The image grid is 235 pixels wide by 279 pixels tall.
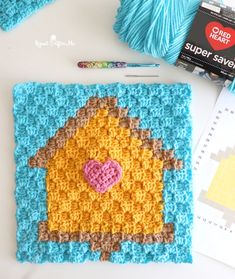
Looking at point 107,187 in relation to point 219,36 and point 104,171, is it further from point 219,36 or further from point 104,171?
point 219,36

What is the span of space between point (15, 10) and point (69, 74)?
17cm

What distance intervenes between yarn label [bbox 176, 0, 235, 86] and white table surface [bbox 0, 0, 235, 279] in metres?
0.07

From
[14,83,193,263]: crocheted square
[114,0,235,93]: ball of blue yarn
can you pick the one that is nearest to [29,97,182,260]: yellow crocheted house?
[14,83,193,263]: crocheted square

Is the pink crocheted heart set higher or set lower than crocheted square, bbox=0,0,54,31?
lower

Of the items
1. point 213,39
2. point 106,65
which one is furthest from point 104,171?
point 213,39

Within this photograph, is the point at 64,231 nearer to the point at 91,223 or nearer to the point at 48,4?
the point at 91,223

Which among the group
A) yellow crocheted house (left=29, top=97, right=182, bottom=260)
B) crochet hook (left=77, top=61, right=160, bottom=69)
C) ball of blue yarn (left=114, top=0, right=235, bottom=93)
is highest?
Answer: ball of blue yarn (left=114, top=0, right=235, bottom=93)

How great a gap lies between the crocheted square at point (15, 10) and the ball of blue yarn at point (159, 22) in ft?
0.62

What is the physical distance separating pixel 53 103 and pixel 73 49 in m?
0.12

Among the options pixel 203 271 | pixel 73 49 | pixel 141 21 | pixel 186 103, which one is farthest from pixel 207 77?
pixel 203 271

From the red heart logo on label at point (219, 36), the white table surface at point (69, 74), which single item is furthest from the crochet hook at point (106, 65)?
the red heart logo on label at point (219, 36)

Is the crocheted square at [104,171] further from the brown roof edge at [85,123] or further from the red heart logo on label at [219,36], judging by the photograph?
the red heart logo on label at [219,36]

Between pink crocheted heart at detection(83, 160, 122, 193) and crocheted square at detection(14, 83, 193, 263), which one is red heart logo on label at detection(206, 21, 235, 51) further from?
pink crocheted heart at detection(83, 160, 122, 193)

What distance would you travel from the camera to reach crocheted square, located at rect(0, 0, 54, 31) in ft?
3.06
